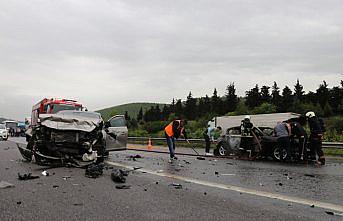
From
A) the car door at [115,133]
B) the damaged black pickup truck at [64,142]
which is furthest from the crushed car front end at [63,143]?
the car door at [115,133]

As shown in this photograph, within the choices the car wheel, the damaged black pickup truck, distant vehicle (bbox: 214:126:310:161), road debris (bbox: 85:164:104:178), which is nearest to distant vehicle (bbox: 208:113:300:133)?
distant vehicle (bbox: 214:126:310:161)

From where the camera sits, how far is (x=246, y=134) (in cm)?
1486

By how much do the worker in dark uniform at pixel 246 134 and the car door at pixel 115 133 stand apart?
4.83 metres

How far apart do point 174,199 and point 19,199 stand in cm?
233

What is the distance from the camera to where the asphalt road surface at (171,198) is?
470 centimetres

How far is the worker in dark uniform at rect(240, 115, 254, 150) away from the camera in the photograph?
14.7 m

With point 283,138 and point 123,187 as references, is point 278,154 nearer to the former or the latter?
point 283,138

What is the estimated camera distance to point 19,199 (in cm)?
555

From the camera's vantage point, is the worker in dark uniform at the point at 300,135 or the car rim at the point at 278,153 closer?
the worker in dark uniform at the point at 300,135

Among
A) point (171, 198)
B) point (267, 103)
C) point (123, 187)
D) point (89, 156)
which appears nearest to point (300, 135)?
point (89, 156)

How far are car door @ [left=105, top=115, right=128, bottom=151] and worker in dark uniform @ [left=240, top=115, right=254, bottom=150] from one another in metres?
4.83

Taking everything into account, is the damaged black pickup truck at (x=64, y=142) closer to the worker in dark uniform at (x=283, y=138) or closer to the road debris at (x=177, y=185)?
the road debris at (x=177, y=185)

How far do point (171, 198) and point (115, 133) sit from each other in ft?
24.3

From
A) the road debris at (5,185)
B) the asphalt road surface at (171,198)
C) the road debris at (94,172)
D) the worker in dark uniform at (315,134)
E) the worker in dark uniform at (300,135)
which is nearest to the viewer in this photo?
the asphalt road surface at (171,198)
